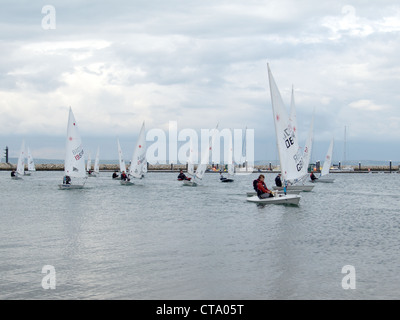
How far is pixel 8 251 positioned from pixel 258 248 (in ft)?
30.9

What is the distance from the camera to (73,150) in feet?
175

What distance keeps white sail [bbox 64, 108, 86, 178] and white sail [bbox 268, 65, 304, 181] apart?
922 inches

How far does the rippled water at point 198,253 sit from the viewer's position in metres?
14.4

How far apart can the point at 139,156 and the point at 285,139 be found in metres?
33.5

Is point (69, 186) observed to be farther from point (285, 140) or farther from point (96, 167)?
point (96, 167)

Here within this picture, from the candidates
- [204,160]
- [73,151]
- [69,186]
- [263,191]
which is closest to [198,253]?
[263,191]

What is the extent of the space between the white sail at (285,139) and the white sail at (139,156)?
31.2 metres

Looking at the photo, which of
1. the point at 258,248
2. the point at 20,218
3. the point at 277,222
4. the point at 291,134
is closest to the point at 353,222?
the point at 277,222

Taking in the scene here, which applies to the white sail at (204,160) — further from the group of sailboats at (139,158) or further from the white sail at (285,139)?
the white sail at (285,139)

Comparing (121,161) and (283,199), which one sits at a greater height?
(121,161)

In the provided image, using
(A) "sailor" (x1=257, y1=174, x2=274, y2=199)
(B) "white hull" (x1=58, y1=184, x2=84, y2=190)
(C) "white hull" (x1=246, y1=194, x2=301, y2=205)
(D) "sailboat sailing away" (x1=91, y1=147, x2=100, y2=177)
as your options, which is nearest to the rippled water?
(C) "white hull" (x1=246, y1=194, x2=301, y2=205)

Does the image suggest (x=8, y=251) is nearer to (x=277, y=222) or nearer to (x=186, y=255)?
(x=186, y=255)

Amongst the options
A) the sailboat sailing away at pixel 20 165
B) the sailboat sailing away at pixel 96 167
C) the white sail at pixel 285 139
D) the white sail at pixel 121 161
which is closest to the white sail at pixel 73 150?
the white sail at pixel 285 139

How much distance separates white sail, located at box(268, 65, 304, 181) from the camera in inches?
1430
